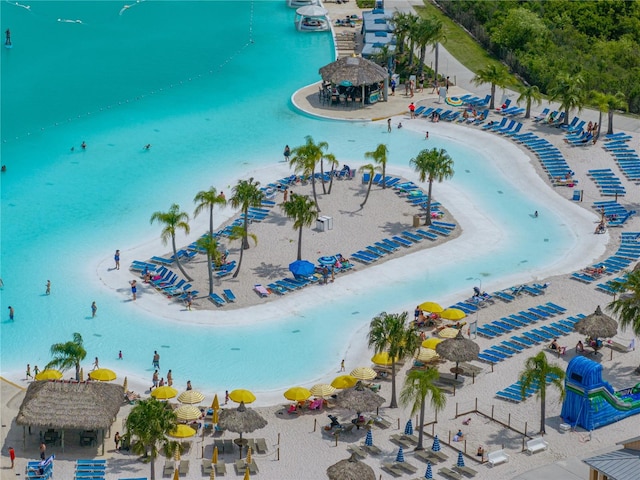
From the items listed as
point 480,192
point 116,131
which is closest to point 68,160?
point 116,131

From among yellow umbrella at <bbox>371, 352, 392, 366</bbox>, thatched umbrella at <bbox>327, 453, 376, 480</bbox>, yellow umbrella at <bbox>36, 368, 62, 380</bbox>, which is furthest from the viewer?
yellow umbrella at <bbox>371, 352, 392, 366</bbox>

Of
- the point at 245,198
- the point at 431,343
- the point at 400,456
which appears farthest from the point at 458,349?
the point at 245,198

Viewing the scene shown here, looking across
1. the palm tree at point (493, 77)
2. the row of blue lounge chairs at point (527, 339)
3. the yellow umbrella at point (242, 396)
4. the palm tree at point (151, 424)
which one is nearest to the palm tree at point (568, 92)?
the palm tree at point (493, 77)

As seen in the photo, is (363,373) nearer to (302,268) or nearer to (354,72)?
(302,268)

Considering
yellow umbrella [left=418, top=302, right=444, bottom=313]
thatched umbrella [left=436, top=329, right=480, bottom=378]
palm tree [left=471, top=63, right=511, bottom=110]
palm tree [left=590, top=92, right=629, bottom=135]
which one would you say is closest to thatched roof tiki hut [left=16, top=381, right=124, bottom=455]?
thatched umbrella [left=436, top=329, right=480, bottom=378]

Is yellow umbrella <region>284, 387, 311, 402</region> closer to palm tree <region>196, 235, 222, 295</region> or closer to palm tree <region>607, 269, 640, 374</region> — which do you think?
palm tree <region>196, 235, 222, 295</region>

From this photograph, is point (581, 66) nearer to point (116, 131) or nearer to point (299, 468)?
point (116, 131)
